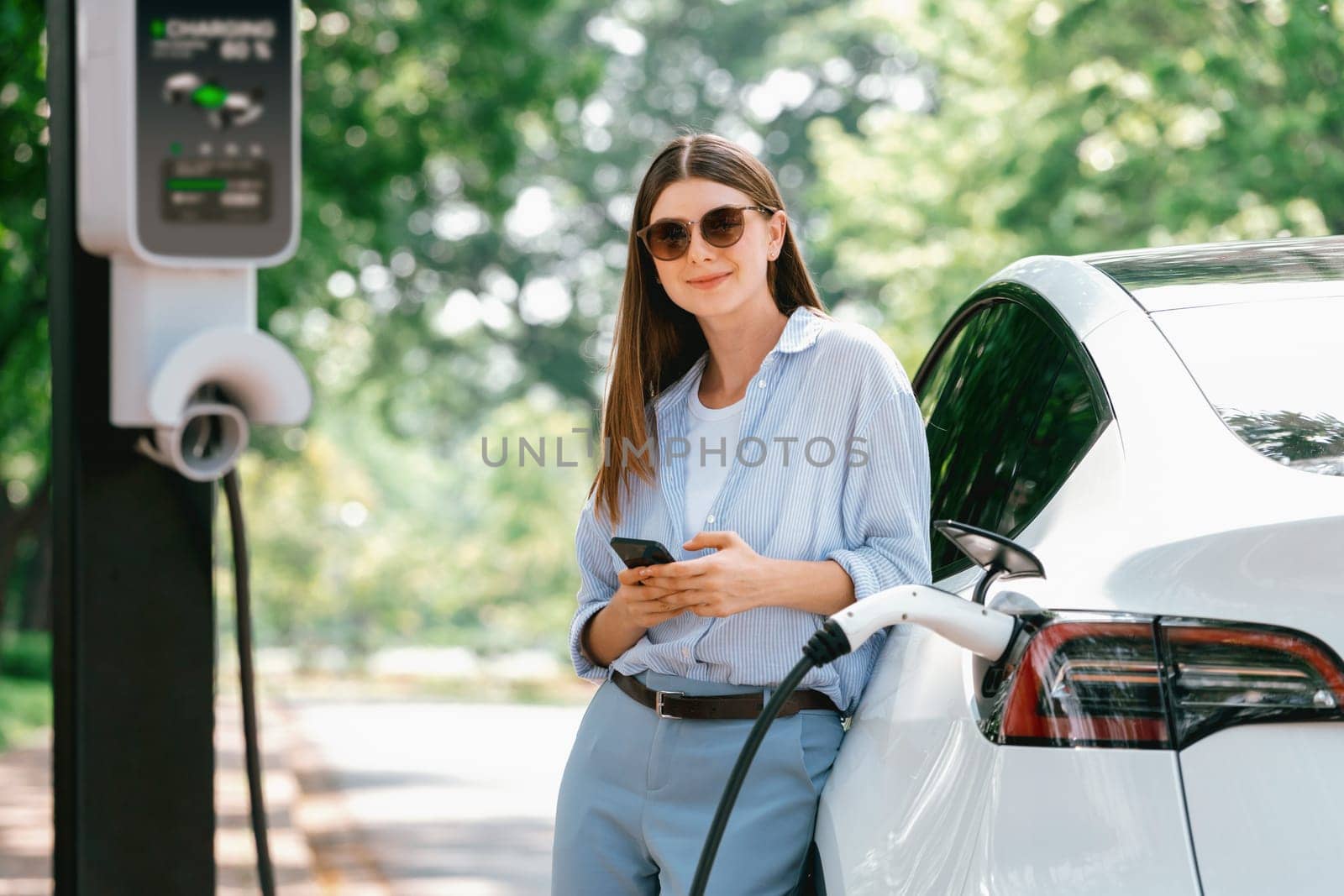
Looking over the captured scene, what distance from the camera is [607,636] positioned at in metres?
2.65

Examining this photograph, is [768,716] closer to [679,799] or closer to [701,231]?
[679,799]

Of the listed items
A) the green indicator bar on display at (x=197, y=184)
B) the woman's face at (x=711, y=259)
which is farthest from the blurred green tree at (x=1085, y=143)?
the green indicator bar on display at (x=197, y=184)

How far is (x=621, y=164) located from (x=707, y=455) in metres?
32.2

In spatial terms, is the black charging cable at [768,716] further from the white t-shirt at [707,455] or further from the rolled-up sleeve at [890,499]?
the white t-shirt at [707,455]

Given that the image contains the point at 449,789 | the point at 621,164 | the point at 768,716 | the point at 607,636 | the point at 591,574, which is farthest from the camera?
the point at 621,164

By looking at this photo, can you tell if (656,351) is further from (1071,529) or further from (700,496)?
(1071,529)

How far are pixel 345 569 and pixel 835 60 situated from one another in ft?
87.8

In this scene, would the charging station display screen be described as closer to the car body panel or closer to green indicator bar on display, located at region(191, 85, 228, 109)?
green indicator bar on display, located at region(191, 85, 228, 109)

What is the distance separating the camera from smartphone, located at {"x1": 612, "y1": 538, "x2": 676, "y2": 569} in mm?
2346

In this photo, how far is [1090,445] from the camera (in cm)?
224

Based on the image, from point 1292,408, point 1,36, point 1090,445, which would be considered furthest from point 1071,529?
point 1,36

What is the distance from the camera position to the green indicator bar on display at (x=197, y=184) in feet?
9.27

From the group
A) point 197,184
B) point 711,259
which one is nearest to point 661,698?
point 711,259

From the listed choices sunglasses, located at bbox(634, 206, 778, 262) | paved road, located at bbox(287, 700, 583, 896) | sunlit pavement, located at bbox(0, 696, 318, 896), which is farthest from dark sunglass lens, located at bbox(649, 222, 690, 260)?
paved road, located at bbox(287, 700, 583, 896)
